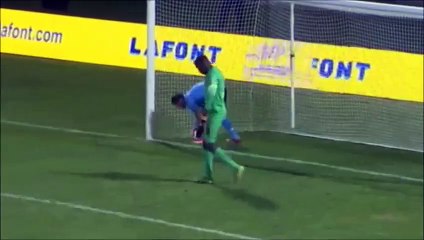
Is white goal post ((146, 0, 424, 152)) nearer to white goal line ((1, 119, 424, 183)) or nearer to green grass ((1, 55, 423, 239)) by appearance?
green grass ((1, 55, 423, 239))

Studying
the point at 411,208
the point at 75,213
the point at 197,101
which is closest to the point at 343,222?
the point at 411,208

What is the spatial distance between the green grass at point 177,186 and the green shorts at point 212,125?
3.51 ft

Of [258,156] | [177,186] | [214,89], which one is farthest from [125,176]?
[214,89]

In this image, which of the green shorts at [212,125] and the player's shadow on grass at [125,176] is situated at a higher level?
the green shorts at [212,125]

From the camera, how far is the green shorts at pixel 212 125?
8506 millimetres

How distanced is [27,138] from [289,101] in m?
3.20

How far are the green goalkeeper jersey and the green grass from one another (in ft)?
11.1

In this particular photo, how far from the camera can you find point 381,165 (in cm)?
1371

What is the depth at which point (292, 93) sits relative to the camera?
49.9 ft

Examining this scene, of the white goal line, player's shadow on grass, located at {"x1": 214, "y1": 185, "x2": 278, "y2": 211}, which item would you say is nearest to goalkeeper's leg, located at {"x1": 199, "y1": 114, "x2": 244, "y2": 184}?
player's shadow on grass, located at {"x1": 214, "y1": 185, "x2": 278, "y2": 211}

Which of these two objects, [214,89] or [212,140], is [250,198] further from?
[214,89]

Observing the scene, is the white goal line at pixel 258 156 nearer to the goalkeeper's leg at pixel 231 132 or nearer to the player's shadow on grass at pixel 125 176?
the goalkeeper's leg at pixel 231 132

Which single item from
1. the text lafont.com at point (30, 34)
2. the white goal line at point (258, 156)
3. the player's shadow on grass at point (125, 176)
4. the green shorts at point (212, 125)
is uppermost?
the text lafont.com at point (30, 34)

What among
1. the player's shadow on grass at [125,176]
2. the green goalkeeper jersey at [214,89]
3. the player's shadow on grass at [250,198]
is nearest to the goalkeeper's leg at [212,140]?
the player's shadow on grass at [250,198]
